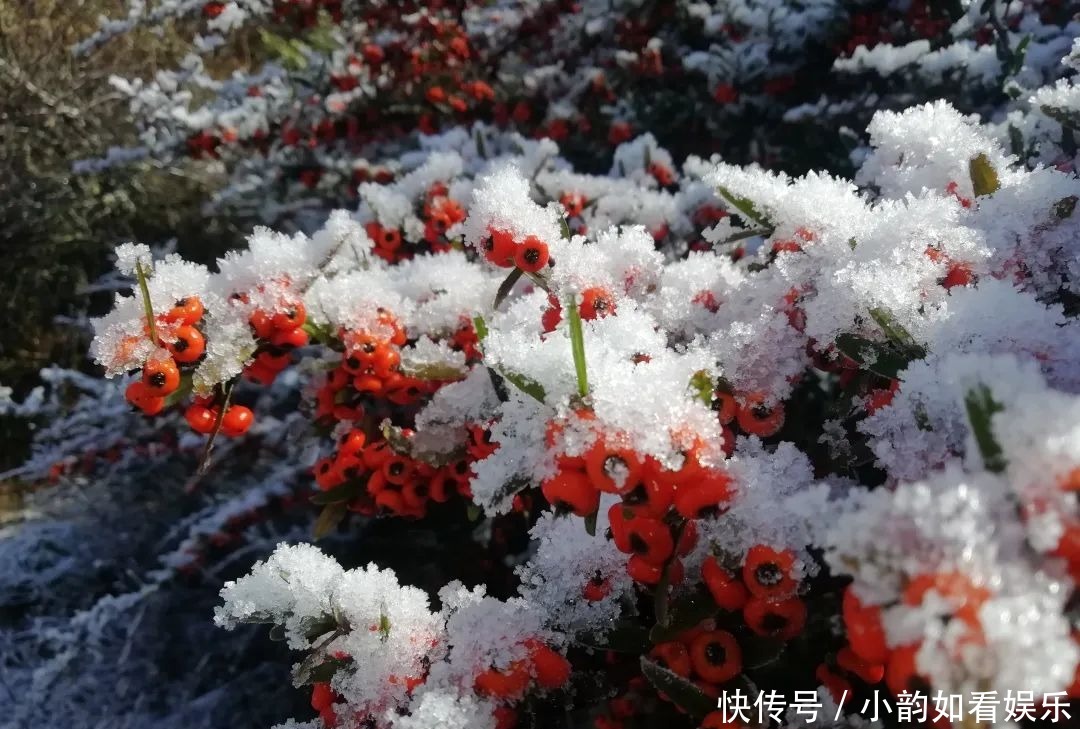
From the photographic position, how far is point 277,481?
382cm

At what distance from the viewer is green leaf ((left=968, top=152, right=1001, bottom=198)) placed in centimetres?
163

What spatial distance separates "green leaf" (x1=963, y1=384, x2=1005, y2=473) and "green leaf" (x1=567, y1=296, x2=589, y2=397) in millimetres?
463

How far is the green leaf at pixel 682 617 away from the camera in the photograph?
3.81 feet

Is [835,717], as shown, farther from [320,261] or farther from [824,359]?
[320,261]

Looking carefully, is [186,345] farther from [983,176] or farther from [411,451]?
[983,176]

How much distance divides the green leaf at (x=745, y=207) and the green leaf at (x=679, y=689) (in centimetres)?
103

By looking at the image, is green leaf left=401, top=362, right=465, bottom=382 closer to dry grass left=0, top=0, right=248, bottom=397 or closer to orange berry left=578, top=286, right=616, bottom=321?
orange berry left=578, top=286, right=616, bottom=321

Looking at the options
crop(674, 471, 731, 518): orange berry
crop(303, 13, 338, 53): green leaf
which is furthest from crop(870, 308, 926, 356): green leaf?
crop(303, 13, 338, 53): green leaf

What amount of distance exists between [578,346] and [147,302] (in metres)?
1.02

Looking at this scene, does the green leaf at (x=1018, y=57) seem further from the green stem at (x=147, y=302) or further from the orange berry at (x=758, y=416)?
the green stem at (x=147, y=302)

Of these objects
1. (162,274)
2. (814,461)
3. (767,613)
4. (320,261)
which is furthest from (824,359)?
(162,274)

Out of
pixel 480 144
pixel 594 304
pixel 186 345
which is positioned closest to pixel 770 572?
pixel 594 304

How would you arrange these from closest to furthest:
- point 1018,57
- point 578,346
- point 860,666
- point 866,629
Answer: point 866,629
point 578,346
point 860,666
point 1018,57

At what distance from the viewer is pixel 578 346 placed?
39.4 inches
